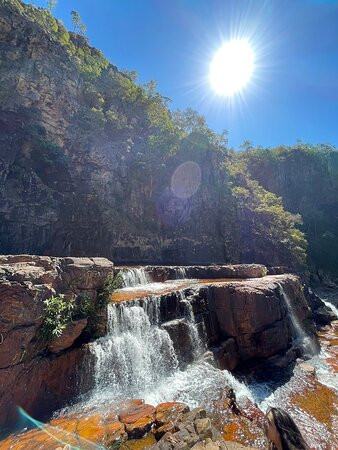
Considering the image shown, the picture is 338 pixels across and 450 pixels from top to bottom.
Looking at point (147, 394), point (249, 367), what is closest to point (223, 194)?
point (249, 367)

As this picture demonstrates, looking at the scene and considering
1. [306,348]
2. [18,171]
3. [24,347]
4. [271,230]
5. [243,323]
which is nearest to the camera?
[24,347]

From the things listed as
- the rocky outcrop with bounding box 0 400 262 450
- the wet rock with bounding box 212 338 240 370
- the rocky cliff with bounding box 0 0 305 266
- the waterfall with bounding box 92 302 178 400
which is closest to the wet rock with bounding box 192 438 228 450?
the rocky outcrop with bounding box 0 400 262 450

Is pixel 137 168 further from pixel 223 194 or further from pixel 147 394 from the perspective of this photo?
pixel 147 394

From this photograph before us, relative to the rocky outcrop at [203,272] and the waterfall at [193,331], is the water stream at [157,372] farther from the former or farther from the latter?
the rocky outcrop at [203,272]

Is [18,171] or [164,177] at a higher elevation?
[164,177]

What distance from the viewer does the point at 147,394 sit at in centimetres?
862

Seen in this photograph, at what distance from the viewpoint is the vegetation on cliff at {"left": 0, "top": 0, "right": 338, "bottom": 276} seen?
2334 centimetres

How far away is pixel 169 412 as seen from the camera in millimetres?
6855

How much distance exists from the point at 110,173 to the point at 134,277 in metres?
15.7

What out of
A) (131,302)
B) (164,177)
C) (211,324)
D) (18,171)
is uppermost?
(164,177)

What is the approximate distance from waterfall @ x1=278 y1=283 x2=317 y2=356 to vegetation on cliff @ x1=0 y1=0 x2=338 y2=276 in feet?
52.2

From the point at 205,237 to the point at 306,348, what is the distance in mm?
19594

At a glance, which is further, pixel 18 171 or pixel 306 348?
pixel 18 171

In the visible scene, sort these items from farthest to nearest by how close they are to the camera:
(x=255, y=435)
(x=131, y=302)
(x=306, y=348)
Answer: (x=306, y=348) → (x=131, y=302) → (x=255, y=435)
